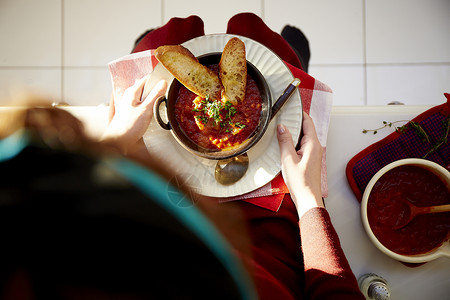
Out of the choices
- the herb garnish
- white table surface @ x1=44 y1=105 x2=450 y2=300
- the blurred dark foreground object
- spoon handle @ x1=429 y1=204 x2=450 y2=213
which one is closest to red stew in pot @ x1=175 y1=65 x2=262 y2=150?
the herb garnish

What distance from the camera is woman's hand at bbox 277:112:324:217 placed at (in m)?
0.83

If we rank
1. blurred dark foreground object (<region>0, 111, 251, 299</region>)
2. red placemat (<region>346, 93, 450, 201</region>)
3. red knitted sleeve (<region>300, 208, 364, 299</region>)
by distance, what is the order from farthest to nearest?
1. red placemat (<region>346, 93, 450, 201</region>)
2. red knitted sleeve (<region>300, 208, 364, 299</region>)
3. blurred dark foreground object (<region>0, 111, 251, 299</region>)

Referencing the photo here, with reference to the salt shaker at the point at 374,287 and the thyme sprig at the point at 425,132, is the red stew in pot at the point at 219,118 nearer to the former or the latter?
the thyme sprig at the point at 425,132

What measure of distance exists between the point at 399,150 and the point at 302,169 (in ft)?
1.03

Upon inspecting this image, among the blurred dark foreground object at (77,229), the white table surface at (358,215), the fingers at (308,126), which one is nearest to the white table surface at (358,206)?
the white table surface at (358,215)

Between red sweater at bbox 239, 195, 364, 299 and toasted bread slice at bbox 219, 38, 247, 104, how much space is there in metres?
0.30

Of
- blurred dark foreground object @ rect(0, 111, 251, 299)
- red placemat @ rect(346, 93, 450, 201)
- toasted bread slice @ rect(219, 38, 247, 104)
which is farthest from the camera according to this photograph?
red placemat @ rect(346, 93, 450, 201)

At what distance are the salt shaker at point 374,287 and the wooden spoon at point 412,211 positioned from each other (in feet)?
0.50

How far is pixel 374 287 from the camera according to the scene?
2.80 ft

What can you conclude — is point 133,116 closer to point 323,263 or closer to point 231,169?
point 231,169

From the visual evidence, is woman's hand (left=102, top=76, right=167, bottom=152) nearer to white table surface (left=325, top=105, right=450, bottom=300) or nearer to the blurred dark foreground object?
the blurred dark foreground object

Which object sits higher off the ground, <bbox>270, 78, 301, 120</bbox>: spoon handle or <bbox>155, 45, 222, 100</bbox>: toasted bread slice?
<bbox>155, 45, 222, 100</bbox>: toasted bread slice

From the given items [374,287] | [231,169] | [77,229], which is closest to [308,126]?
[231,169]

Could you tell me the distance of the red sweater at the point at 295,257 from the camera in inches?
28.2
